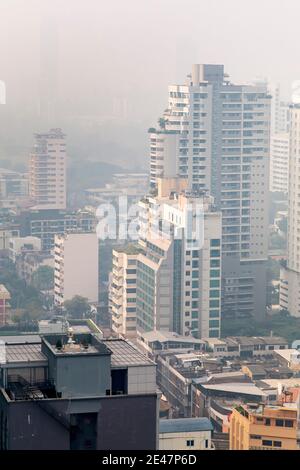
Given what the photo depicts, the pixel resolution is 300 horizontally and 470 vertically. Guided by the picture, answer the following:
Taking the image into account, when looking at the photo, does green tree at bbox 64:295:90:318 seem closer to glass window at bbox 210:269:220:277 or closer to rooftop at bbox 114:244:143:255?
rooftop at bbox 114:244:143:255

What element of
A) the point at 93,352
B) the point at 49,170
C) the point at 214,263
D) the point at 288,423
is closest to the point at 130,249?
the point at 214,263

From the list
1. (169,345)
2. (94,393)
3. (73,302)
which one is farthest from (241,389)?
(94,393)

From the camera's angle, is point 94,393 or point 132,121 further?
point 132,121

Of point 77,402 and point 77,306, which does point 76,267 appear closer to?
point 77,306

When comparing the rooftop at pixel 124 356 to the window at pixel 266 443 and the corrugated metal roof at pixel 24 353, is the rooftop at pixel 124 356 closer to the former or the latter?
the corrugated metal roof at pixel 24 353

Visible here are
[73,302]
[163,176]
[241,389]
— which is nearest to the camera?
[241,389]

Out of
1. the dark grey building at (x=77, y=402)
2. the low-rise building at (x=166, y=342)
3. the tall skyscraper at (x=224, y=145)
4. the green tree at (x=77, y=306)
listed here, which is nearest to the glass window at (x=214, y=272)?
the low-rise building at (x=166, y=342)

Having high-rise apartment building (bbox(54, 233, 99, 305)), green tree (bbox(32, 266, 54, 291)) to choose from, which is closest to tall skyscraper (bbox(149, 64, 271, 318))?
high-rise apartment building (bbox(54, 233, 99, 305))
